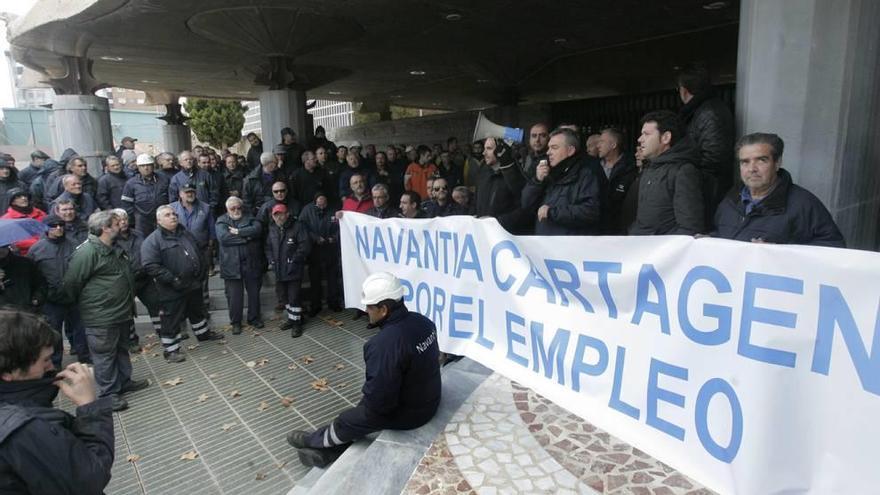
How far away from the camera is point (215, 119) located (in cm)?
4250

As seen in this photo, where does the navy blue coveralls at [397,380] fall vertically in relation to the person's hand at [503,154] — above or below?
below

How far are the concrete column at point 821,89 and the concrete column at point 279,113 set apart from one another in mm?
10548

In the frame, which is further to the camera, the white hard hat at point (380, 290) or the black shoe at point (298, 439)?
the black shoe at point (298, 439)

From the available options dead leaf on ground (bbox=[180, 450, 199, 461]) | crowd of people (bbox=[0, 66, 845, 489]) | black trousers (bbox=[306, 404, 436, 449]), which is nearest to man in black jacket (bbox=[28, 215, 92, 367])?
crowd of people (bbox=[0, 66, 845, 489])

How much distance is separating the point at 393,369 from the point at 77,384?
5.35 ft

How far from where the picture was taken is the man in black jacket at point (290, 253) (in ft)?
23.4

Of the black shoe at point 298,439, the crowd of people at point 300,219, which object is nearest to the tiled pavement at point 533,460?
the crowd of people at point 300,219

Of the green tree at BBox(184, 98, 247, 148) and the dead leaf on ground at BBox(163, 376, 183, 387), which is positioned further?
the green tree at BBox(184, 98, 247, 148)

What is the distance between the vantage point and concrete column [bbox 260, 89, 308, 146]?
511 inches

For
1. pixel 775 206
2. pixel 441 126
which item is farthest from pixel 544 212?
pixel 441 126

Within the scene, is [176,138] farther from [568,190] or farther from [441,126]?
[568,190]

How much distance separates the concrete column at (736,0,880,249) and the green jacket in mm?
5700

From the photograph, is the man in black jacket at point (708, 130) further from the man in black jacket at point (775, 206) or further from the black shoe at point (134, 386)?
the black shoe at point (134, 386)

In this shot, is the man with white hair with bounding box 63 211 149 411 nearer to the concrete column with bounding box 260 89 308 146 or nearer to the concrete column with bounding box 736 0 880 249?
the concrete column with bounding box 736 0 880 249
